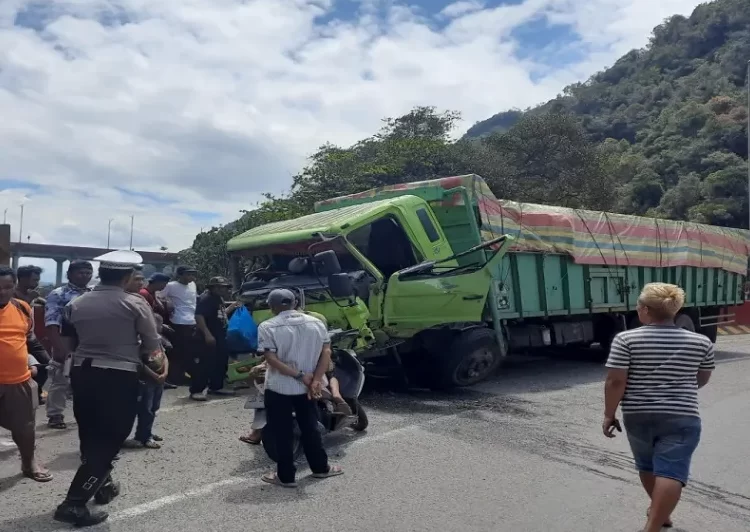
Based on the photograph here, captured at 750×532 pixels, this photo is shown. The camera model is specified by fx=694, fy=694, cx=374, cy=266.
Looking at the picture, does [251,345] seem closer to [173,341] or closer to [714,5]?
[173,341]

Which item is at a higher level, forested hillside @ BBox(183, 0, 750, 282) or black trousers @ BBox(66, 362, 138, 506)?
forested hillside @ BBox(183, 0, 750, 282)

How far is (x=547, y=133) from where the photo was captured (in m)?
30.2

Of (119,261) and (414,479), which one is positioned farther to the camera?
(414,479)

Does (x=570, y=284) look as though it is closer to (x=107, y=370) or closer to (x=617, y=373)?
(x=617, y=373)

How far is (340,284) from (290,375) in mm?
2285

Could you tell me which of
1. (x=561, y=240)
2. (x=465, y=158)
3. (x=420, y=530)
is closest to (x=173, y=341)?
(x=420, y=530)

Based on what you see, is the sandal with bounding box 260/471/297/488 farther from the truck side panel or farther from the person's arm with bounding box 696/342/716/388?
the truck side panel

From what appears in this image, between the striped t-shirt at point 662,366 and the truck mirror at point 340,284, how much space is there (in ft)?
11.5

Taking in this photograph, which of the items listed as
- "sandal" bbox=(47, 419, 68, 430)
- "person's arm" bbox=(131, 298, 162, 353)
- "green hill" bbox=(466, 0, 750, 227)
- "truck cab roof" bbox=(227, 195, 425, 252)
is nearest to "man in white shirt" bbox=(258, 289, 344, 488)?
"person's arm" bbox=(131, 298, 162, 353)

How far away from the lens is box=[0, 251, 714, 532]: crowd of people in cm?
365

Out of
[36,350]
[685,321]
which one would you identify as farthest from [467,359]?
[685,321]

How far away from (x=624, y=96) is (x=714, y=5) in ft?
66.4

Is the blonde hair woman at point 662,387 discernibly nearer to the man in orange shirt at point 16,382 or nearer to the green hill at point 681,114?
the man in orange shirt at point 16,382

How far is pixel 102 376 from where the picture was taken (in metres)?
3.97
